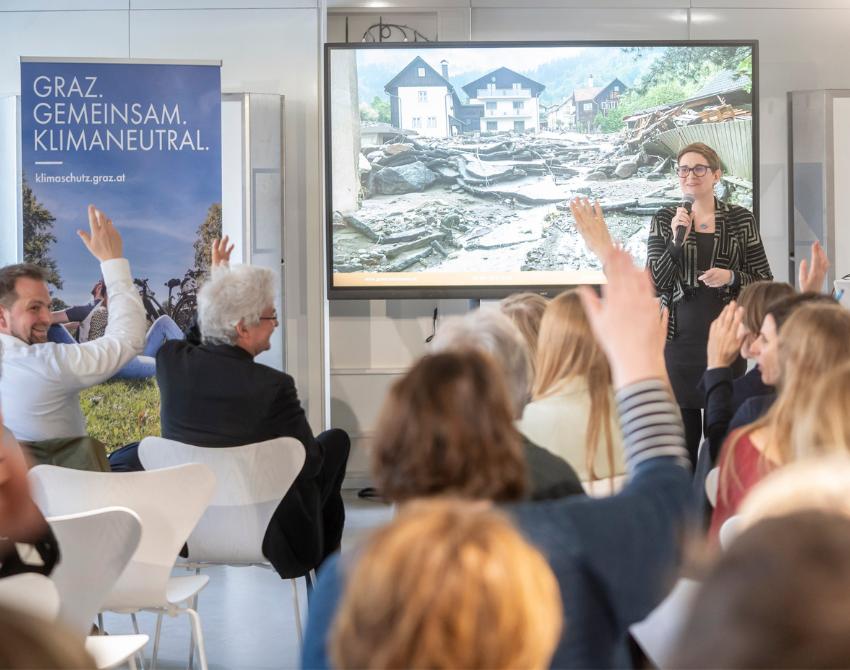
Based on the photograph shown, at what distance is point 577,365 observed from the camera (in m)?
2.78

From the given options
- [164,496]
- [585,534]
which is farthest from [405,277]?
[585,534]

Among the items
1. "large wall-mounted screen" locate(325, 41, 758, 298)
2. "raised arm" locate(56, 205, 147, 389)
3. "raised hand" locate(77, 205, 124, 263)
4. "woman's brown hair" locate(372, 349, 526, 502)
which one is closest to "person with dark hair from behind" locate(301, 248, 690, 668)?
"woman's brown hair" locate(372, 349, 526, 502)

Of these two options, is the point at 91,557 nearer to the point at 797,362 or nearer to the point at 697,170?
the point at 797,362

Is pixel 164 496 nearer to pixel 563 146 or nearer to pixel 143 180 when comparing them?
pixel 143 180

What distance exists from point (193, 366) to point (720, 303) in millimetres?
2913

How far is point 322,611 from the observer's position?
4.31 ft

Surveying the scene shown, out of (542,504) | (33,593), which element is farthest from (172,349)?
(542,504)

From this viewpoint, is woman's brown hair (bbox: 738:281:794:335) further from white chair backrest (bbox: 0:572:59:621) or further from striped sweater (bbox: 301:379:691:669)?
white chair backrest (bbox: 0:572:59:621)

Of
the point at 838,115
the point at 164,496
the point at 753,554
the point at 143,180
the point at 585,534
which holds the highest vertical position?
the point at 838,115

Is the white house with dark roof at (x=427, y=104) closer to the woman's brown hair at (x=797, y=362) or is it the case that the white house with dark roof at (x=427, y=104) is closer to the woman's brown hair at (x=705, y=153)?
the woman's brown hair at (x=705, y=153)

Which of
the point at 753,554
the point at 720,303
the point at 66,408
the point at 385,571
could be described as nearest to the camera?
the point at 753,554

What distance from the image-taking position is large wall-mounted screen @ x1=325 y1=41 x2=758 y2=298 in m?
6.50

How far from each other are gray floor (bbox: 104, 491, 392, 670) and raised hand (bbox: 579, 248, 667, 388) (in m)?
2.06

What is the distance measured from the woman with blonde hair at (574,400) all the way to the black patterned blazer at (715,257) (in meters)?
2.85
